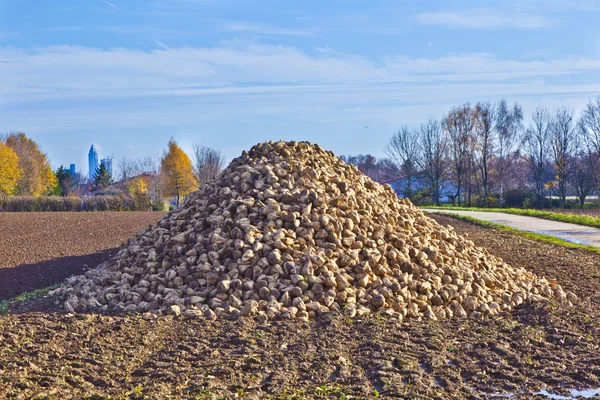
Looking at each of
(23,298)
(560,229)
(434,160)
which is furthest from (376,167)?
(23,298)

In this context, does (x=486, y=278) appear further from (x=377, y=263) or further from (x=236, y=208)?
(x=236, y=208)

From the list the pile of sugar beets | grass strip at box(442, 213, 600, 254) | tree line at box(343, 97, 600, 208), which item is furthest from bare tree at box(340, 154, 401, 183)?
the pile of sugar beets

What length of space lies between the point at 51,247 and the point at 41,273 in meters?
3.62

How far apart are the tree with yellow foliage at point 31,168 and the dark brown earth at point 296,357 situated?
43.5 meters

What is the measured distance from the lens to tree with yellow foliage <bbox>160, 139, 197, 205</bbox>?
1671 inches

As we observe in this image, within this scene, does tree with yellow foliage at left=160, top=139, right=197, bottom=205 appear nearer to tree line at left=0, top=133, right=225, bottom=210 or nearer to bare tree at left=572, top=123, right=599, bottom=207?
tree line at left=0, top=133, right=225, bottom=210

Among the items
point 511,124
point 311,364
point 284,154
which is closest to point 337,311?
point 311,364

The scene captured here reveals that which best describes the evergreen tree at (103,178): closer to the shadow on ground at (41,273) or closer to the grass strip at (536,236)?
the grass strip at (536,236)

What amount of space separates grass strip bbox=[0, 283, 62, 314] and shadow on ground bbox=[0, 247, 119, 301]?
0.44 metres

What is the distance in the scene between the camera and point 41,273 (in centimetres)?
1156

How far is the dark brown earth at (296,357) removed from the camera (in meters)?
5.19

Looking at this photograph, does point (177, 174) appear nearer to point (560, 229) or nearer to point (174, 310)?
point (560, 229)

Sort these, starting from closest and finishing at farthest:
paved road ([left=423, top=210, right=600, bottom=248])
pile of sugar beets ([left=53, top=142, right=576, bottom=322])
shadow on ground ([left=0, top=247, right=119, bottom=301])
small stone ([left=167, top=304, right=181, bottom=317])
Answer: small stone ([left=167, top=304, right=181, bottom=317]), pile of sugar beets ([left=53, top=142, right=576, bottom=322]), shadow on ground ([left=0, top=247, right=119, bottom=301]), paved road ([left=423, top=210, right=600, bottom=248])

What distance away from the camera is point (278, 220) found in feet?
27.8
